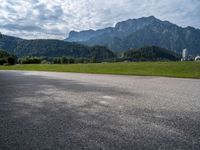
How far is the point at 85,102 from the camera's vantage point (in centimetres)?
902

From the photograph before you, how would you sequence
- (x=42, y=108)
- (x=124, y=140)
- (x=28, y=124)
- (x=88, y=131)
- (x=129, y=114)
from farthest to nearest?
(x=42, y=108), (x=129, y=114), (x=28, y=124), (x=88, y=131), (x=124, y=140)

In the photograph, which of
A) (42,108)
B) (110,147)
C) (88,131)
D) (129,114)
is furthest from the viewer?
(42,108)

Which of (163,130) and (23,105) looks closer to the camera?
(163,130)

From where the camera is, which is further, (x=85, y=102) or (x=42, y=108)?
(x=85, y=102)

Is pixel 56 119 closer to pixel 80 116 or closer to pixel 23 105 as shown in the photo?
pixel 80 116

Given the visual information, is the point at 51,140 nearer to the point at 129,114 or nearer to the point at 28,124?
the point at 28,124

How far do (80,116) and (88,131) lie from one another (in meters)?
1.45

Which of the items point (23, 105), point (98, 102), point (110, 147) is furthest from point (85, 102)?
point (110, 147)

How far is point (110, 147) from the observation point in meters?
4.44

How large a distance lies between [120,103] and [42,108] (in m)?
2.73

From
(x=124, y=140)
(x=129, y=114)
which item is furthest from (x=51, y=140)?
(x=129, y=114)

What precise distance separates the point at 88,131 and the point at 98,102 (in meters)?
3.66

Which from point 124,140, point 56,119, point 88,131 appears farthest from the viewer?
point 56,119

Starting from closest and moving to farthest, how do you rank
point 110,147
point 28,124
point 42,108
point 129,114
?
point 110,147 → point 28,124 → point 129,114 → point 42,108
